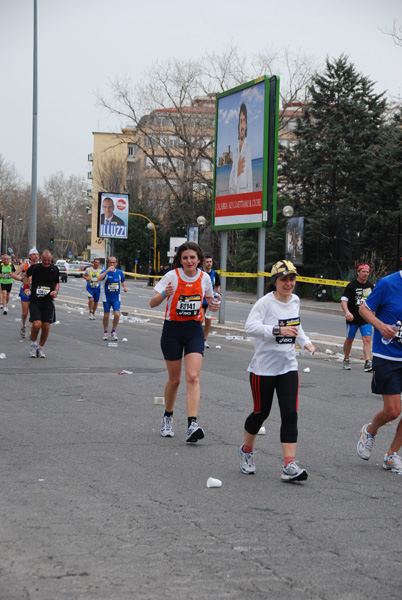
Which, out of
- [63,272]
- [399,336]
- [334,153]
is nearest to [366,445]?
[399,336]

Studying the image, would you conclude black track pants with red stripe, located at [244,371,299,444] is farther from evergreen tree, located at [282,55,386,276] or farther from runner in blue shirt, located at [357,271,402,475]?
evergreen tree, located at [282,55,386,276]

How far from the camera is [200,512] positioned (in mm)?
5234

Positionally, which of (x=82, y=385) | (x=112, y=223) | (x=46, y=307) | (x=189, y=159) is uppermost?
(x=189, y=159)

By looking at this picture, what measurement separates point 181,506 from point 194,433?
203 centimetres

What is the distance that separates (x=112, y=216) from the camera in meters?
40.1

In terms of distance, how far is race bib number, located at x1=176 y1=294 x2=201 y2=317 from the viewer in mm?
7648

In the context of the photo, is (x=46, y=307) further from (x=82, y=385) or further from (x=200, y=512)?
(x=200, y=512)

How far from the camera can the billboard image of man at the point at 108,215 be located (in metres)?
39.8

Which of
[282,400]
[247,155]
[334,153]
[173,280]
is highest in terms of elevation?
[334,153]

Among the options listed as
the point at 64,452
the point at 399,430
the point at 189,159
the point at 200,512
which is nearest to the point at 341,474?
the point at 399,430

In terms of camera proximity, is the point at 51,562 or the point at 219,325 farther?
the point at 219,325

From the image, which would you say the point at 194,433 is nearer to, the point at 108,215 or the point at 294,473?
the point at 294,473

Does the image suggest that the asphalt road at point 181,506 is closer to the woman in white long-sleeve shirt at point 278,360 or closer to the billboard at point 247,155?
the woman in white long-sleeve shirt at point 278,360

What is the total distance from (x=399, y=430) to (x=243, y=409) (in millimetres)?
3238
